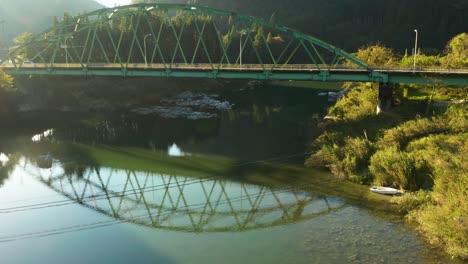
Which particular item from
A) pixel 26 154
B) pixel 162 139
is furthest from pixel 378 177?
pixel 26 154

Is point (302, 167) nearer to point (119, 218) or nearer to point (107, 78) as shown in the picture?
point (119, 218)

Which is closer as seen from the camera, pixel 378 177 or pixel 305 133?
pixel 378 177

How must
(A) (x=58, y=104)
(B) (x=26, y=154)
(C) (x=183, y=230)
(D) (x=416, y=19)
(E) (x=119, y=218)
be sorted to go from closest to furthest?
(C) (x=183, y=230) < (E) (x=119, y=218) < (B) (x=26, y=154) < (A) (x=58, y=104) < (D) (x=416, y=19)

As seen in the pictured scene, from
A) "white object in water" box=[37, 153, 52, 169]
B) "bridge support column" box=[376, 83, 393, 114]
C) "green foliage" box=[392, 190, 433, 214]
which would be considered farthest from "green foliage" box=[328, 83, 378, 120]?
"white object in water" box=[37, 153, 52, 169]

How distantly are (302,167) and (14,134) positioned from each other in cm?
4270

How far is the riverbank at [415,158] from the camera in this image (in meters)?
22.9

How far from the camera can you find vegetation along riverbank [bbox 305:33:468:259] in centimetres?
2312

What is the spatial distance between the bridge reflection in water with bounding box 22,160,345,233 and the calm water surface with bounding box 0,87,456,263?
89 millimetres

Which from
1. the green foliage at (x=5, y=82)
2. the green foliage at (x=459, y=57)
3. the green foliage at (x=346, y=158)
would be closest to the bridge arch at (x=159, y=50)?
the green foliage at (x=5, y=82)

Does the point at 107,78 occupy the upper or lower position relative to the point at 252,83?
upper

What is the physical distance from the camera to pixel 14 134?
5844 cm

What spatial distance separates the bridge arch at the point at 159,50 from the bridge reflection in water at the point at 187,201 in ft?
72.3

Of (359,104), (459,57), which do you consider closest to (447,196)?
(359,104)

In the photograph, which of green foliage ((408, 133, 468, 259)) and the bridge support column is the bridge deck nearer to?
the bridge support column
